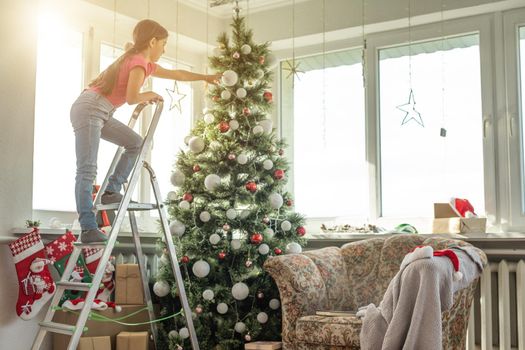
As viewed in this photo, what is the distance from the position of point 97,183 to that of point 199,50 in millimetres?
1493

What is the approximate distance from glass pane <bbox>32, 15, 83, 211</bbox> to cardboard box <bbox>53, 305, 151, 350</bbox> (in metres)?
0.73

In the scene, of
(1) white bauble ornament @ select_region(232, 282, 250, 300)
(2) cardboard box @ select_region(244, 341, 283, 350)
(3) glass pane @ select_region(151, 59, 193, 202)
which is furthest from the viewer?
(3) glass pane @ select_region(151, 59, 193, 202)

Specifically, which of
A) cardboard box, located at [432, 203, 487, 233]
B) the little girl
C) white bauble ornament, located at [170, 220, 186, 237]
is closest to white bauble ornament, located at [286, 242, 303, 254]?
white bauble ornament, located at [170, 220, 186, 237]

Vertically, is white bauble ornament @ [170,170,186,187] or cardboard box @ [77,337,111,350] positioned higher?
Answer: white bauble ornament @ [170,170,186,187]

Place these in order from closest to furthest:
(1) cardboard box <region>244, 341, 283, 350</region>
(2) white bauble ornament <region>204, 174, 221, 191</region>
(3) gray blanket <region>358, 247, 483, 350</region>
→ (3) gray blanket <region>358, 247, 483, 350</region>
(1) cardboard box <region>244, 341, 283, 350</region>
(2) white bauble ornament <region>204, 174, 221, 191</region>

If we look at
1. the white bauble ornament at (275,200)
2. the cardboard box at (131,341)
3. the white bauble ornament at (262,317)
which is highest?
the white bauble ornament at (275,200)

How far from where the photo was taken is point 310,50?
5445 mm

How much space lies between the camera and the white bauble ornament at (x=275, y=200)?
425 cm

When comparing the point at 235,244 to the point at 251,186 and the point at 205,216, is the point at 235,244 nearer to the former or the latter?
the point at 205,216

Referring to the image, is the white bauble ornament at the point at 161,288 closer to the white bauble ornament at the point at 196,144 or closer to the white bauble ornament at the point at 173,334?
the white bauble ornament at the point at 173,334

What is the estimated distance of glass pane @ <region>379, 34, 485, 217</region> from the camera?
4645 mm

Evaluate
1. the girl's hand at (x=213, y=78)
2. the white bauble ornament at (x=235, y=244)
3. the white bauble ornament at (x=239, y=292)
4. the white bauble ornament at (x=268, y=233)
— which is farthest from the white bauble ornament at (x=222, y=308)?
the girl's hand at (x=213, y=78)

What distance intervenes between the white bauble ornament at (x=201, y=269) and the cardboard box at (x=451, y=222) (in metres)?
1.45

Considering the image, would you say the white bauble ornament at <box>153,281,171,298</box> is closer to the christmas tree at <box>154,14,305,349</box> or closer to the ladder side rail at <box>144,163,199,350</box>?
the christmas tree at <box>154,14,305,349</box>
